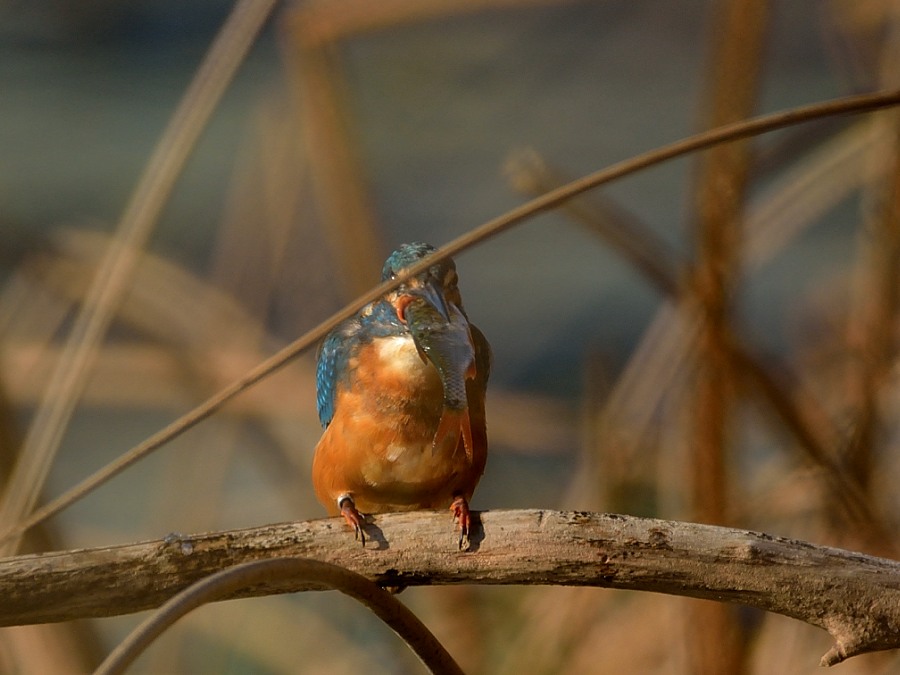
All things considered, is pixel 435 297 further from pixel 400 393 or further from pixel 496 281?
pixel 496 281

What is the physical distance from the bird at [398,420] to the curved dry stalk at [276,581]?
0.11 meters

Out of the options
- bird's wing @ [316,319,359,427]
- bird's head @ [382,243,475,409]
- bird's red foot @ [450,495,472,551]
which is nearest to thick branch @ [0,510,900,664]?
bird's red foot @ [450,495,472,551]

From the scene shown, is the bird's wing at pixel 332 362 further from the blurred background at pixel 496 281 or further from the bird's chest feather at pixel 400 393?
the blurred background at pixel 496 281

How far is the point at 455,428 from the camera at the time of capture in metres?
0.83

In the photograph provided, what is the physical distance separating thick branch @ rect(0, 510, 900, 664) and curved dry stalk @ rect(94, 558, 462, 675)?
0.06 m

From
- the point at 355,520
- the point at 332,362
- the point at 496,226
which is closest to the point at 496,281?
the point at 332,362

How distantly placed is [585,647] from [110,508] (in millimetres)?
1709

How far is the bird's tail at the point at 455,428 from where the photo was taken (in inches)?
29.6

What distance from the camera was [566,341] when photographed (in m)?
3.90

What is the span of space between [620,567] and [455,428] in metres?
0.20

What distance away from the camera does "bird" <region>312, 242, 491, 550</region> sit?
78cm

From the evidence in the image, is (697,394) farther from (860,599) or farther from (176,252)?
(176,252)

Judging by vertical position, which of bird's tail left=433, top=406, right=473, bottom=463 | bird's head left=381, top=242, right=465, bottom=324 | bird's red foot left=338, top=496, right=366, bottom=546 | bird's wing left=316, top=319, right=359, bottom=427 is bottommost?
bird's red foot left=338, top=496, right=366, bottom=546

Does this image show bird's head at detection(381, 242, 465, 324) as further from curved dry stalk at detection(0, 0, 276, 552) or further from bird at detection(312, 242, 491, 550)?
curved dry stalk at detection(0, 0, 276, 552)
